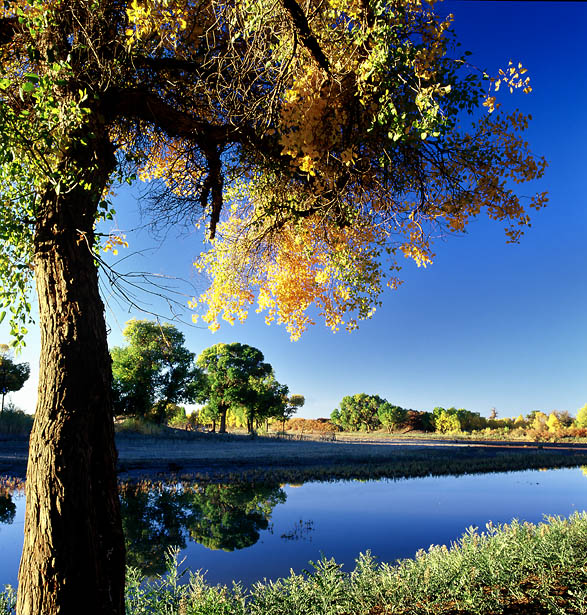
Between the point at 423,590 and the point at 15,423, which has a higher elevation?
the point at 423,590

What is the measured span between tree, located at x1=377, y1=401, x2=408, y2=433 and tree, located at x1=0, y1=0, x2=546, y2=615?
3504 inches

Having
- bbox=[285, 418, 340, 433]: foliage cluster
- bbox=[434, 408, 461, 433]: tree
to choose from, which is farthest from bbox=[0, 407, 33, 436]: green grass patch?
bbox=[434, 408, 461, 433]: tree

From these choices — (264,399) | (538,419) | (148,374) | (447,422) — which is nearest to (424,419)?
(447,422)

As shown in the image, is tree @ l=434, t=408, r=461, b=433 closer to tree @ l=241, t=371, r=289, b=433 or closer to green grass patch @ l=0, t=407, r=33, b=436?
tree @ l=241, t=371, r=289, b=433

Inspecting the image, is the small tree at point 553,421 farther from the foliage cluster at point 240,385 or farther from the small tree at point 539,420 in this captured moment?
the foliage cluster at point 240,385

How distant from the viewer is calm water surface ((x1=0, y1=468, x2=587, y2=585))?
802cm

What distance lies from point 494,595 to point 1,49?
8435 millimetres

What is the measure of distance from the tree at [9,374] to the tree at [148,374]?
918 cm

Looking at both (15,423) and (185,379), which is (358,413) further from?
(15,423)

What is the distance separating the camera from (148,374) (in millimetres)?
36812

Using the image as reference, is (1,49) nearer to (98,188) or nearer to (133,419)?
(98,188)

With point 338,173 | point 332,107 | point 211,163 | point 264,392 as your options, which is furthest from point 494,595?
point 264,392

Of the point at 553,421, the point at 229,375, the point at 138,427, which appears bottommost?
the point at 553,421

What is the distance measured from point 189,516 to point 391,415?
3297 inches
